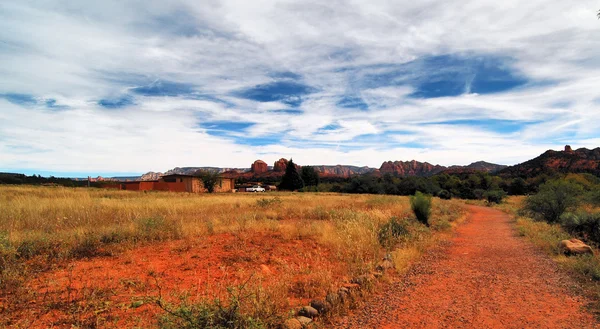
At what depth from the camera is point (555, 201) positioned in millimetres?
16125

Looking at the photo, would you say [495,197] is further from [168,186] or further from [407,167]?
[407,167]

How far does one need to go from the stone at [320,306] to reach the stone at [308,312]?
0.10 m

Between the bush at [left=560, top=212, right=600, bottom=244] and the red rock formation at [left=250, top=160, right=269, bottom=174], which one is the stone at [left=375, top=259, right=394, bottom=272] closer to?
the bush at [left=560, top=212, right=600, bottom=244]

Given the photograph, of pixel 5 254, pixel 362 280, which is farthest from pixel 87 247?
pixel 362 280

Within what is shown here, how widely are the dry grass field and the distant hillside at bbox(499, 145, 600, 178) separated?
201 feet

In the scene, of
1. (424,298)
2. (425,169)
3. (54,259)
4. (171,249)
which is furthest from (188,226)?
(425,169)

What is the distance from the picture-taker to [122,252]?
6695 millimetres

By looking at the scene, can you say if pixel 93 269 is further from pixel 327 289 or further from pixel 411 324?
pixel 411 324

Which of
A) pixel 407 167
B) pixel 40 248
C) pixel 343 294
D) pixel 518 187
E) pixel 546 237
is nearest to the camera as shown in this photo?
pixel 343 294

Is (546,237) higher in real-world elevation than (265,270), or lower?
lower

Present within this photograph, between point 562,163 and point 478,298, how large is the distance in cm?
7192

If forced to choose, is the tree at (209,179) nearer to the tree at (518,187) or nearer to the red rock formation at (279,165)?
the tree at (518,187)

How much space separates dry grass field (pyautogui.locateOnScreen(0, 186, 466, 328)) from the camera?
3709 mm

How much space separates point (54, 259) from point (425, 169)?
147556 millimetres
